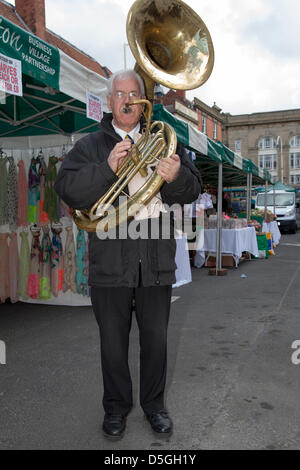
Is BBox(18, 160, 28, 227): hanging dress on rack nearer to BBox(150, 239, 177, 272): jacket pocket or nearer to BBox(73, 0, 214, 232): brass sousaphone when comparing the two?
BBox(73, 0, 214, 232): brass sousaphone

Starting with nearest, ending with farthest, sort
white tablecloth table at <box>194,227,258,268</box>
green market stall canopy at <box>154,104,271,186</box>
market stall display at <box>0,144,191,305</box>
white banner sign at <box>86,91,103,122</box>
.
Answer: white banner sign at <box>86,91,103,122</box>
green market stall canopy at <box>154,104,271,186</box>
market stall display at <box>0,144,191,305</box>
white tablecloth table at <box>194,227,258,268</box>

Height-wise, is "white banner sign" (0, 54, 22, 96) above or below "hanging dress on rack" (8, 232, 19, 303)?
above

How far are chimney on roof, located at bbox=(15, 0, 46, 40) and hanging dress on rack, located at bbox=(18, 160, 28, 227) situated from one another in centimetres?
1140

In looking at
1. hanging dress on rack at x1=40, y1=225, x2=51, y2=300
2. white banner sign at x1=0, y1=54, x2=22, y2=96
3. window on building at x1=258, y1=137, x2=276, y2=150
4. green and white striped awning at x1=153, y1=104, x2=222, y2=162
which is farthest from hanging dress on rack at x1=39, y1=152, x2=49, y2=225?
window on building at x1=258, y1=137, x2=276, y2=150

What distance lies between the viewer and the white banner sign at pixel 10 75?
2947 millimetres

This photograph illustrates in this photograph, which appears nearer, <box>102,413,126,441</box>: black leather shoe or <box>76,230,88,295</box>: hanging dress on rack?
<box>102,413,126,441</box>: black leather shoe

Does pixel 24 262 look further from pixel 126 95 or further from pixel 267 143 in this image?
pixel 267 143

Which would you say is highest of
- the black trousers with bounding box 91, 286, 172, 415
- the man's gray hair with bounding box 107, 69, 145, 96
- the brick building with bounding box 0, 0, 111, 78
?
the brick building with bounding box 0, 0, 111, 78

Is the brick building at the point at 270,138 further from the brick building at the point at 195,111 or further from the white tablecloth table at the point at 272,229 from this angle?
the white tablecloth table at the point at 272,229

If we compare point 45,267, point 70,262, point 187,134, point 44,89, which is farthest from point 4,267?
point 187,134

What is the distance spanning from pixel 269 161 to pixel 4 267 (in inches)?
1830

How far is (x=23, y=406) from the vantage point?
2.66 m

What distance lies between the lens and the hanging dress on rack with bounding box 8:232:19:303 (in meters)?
5.27

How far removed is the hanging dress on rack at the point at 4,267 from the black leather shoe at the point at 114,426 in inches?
135
